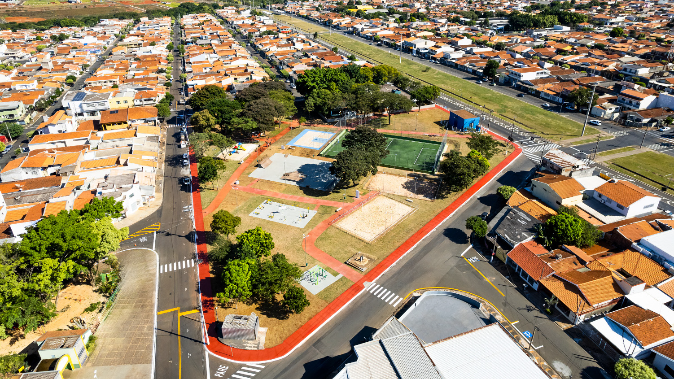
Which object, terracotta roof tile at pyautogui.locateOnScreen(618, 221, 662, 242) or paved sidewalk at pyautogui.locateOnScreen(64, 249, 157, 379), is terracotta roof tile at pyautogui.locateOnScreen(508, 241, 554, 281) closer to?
terracotta roof tile at pyautogui.locateOnScreen(618, 221, 662, 242)

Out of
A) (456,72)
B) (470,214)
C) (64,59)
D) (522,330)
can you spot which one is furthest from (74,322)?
(64,59)

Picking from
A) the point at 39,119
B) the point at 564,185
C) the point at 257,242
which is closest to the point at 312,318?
the point at 257,242

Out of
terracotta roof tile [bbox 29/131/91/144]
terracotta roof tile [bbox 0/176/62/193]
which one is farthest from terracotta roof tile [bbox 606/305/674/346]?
terracotta roof tile [bbox 29/131/91/144]

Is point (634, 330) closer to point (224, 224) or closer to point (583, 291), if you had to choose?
point (583, 291)

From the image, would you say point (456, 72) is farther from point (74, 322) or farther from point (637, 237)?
point (74, 322)

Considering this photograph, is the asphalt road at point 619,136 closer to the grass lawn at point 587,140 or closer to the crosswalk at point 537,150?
the grass lawn at point 587,140

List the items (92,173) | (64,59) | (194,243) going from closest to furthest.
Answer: (194,243) → (92,173) → (64,59)
